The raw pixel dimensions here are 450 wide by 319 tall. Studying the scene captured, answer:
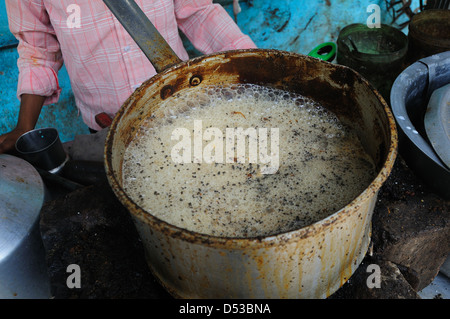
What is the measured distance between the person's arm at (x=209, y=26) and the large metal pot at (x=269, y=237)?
48 centimetres

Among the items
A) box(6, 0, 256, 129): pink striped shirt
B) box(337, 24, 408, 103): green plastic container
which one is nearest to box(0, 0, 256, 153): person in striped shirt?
box(6, 0, 256, 129): pink striped shirt

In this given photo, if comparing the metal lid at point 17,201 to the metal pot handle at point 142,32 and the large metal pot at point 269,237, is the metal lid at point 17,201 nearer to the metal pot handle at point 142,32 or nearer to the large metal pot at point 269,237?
the large metal pot at point 269,237

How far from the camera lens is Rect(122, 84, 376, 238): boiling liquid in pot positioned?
106 centimetres

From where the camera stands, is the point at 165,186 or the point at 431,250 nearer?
the point at 165,186

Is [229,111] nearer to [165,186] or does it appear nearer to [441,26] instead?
[165,186]

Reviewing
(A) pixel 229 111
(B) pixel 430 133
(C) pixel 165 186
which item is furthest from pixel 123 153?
(B) pixel 430 133

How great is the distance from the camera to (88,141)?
1917 mm

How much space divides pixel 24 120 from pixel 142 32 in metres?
1.13

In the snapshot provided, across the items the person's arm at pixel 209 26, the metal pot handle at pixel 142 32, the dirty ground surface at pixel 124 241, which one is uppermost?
the metal pot handle at pixel 142 32

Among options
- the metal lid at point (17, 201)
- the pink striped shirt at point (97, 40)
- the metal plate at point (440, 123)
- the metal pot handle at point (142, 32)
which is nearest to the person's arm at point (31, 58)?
the pink striped shirt at point (97, 40)

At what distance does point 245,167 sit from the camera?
123 cm

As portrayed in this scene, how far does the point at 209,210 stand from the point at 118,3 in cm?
76

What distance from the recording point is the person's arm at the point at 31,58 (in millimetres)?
1812

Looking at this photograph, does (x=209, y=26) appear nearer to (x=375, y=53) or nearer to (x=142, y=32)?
(x=142, y=32)
